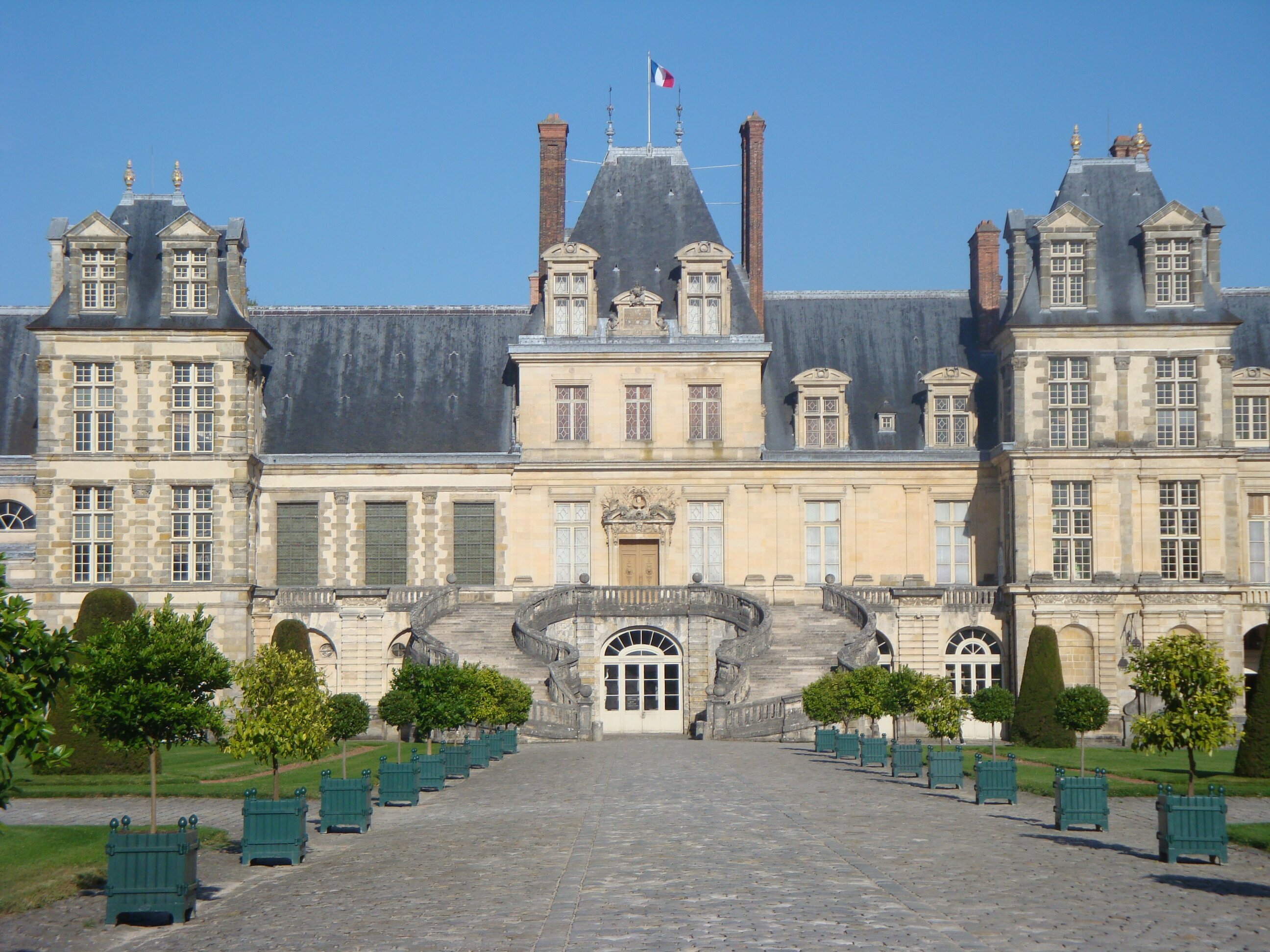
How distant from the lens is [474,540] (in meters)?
46.2

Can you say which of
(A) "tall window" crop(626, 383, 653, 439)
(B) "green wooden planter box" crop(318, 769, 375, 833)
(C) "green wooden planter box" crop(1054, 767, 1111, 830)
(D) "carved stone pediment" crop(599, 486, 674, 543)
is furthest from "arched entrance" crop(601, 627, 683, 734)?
(C) "green wooden planter box" crop(1054, 767, 1111, 830)

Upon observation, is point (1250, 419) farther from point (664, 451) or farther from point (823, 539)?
point (664, 451)

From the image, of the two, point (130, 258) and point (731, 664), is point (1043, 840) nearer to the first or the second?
point (731, 664)

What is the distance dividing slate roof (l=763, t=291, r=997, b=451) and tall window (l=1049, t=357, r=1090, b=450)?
112 inches

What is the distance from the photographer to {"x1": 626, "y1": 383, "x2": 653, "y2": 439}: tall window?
46094 mm

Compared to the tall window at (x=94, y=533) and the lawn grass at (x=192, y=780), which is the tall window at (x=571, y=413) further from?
the lawn grass at (x=192, y=780)

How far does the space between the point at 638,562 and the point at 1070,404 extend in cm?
1222

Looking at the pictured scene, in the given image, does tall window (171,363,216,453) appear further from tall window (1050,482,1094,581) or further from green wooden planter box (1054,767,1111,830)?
green wooden planter box (1054,767,1111,830)

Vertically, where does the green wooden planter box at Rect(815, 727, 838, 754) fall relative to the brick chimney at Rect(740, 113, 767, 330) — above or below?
below

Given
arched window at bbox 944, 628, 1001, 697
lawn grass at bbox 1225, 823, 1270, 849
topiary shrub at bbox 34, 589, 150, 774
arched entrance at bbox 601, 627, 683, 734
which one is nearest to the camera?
lawn grass at bbox 1225, 823, 1270, 849

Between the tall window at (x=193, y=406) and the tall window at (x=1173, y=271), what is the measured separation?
24918 mm

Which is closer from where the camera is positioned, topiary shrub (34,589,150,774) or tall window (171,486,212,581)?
topiary shrub (34,589,150,774)

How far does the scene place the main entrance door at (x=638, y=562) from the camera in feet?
151

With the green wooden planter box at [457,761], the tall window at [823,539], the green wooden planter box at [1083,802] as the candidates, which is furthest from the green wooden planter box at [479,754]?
the tall window at [823,539]
